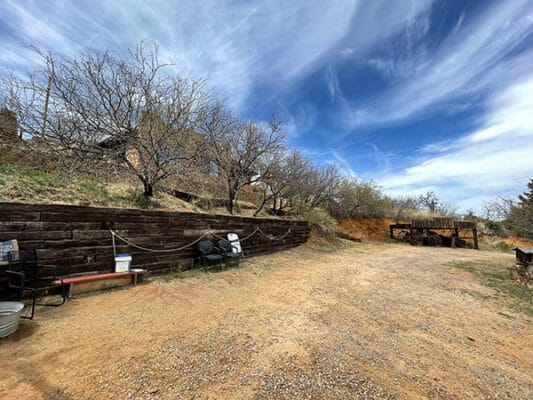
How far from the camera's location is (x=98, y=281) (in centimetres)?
389

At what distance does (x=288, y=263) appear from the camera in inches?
282

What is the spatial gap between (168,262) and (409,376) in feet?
15.5

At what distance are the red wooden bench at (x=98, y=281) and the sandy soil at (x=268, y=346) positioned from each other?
28 cm

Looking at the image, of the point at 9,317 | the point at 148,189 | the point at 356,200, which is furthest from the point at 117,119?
the point at 356,200

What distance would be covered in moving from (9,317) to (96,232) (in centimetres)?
186

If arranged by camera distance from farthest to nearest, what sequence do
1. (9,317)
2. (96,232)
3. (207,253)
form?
(207,253), (96,232), (9,317)

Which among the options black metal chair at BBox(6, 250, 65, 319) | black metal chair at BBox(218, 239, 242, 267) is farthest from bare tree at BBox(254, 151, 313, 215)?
black metal chair at BBox(6, 250, 65, 319)

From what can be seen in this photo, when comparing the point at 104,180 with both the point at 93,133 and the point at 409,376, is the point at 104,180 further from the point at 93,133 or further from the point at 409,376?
the point at 409,376

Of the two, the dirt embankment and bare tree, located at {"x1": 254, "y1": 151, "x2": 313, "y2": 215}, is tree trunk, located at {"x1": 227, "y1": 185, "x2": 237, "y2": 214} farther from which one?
the dirt embankment

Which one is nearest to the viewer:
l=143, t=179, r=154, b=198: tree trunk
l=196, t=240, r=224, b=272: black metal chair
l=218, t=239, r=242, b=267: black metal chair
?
l=196, t=240, r=224, b=272: black metal chair

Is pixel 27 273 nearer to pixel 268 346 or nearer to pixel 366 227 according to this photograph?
pixel 268 346

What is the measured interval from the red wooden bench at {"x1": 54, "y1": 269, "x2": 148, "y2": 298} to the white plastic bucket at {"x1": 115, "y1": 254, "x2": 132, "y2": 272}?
0.12 meters

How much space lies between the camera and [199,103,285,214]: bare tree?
824 cm

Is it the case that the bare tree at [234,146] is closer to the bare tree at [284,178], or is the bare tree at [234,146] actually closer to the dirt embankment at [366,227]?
the bare tree at [284,178]
